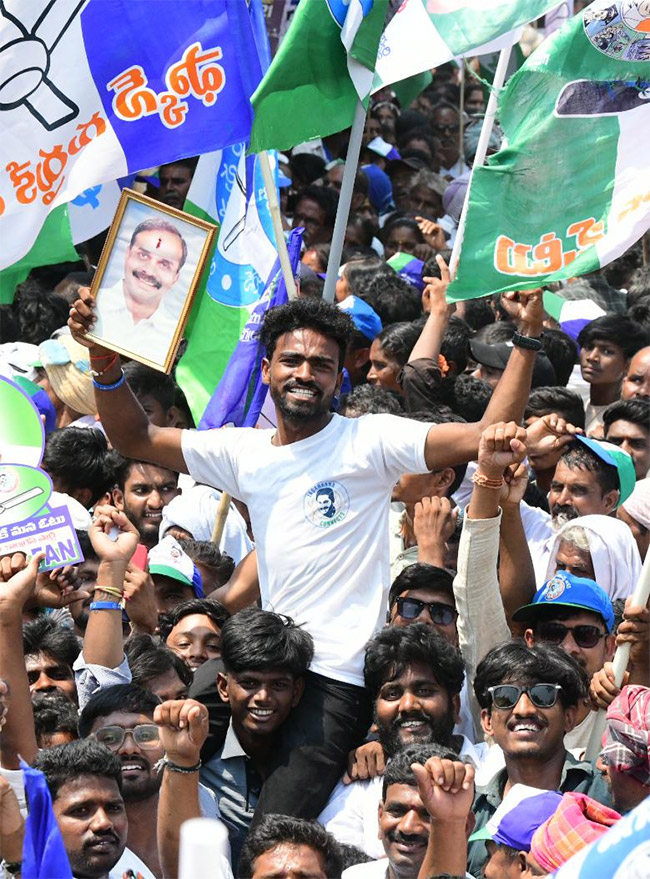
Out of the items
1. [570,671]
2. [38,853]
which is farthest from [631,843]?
[570,671]

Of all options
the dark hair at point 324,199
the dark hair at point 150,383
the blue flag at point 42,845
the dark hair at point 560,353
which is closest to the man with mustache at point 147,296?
the dark hair at point 150,383

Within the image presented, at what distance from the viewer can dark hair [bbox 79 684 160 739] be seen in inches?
219

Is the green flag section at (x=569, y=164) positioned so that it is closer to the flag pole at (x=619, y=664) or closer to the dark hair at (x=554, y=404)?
the flag pole at (x=619, y=664)

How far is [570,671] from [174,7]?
2.84 m

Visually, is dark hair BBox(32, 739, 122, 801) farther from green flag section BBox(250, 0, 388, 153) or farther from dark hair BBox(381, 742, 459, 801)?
green flag section BBox(250, 0, 388, 153)

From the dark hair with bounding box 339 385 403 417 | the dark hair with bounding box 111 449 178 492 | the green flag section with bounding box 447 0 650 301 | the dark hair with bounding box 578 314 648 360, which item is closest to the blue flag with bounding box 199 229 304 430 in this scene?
the dark hair with bounding box 339 385 403 417

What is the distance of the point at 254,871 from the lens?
4.79 m

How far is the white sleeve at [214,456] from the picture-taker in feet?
18.5

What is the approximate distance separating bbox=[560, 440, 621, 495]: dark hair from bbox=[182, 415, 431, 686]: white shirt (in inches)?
63.9

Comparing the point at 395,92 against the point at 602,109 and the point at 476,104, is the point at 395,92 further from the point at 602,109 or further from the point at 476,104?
the point at 602,109

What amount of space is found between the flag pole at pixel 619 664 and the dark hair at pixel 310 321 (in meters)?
1.21

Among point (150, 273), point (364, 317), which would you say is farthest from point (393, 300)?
point (150, 273)

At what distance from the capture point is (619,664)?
210 inches

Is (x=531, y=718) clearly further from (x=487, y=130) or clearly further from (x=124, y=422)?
(x=487, y=130)
